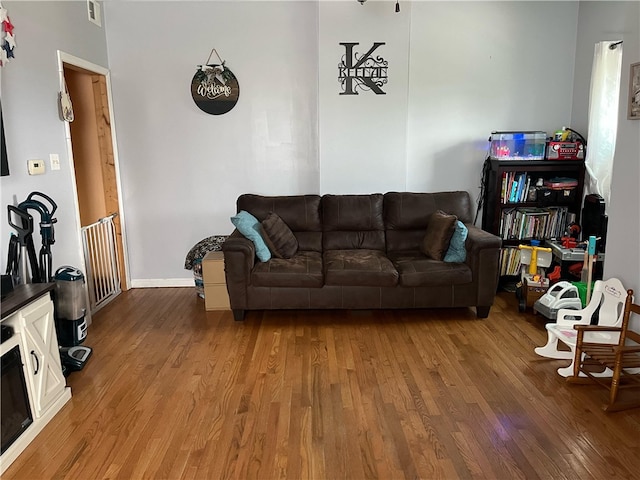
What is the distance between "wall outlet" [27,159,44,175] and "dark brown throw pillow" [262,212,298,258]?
1624 millimetres

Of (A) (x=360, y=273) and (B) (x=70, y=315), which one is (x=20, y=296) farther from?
(A) (x=360, y=273)

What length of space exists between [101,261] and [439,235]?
2.98m

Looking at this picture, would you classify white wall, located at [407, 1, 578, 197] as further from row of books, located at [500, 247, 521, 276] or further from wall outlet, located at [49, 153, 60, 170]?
wall outlet, located at [49, 153, 60, 170]

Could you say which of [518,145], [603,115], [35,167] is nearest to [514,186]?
[518,145]

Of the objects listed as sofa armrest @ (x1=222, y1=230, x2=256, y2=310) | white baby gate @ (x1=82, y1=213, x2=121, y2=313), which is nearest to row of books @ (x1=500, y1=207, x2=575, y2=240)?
sofa armrest @ (x1=222, y1=230, x2=256, y2=310)

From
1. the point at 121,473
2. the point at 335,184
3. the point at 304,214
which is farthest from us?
the point at 335,184

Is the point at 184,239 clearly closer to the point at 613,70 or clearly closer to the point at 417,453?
the point at 417,453

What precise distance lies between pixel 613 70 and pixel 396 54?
179 cm

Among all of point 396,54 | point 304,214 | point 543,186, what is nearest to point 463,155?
point 543,186

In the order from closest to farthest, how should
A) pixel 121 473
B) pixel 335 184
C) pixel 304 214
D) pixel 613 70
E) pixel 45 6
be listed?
pixel 121 473, pixel 45 6, pixel 613 70, pixel 304 214, pixel 335 184

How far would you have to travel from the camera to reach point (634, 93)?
2619 millimetres

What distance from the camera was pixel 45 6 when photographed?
3.10 metres

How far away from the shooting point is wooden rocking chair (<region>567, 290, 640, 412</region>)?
2373 mm

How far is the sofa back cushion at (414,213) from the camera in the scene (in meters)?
4.07
